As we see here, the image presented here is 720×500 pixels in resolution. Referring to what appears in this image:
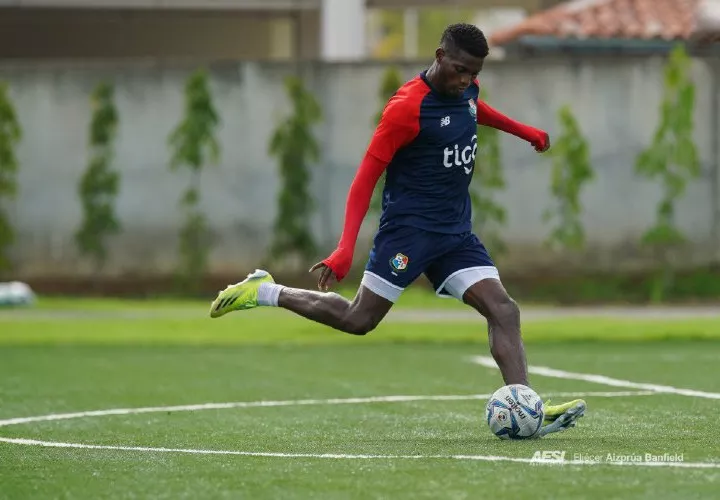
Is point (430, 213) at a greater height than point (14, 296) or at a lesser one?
greater

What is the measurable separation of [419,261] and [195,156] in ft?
49.0

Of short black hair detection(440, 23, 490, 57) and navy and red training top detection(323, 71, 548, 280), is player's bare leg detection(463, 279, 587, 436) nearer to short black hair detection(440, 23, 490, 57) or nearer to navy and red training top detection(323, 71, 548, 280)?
navy and red training top detection(323, 71, 548, 280)

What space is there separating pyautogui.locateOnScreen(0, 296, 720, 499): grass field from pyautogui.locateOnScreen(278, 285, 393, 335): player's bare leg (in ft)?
1.89

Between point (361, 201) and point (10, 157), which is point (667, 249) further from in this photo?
point (361, 201)

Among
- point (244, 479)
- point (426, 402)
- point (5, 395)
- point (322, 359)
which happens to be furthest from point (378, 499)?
point (322, 359)

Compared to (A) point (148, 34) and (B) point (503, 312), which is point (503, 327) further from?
(A) point (148, 34)

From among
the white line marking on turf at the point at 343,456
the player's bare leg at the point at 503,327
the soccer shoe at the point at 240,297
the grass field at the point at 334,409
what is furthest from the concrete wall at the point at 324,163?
the white line marking on turf at the point at 343,456

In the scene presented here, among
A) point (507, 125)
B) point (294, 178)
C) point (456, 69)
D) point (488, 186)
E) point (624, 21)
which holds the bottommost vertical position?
point (488, 186)

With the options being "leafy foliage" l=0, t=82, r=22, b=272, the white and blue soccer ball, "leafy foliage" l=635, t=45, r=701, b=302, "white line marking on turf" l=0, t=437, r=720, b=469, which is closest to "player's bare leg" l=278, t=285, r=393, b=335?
"white line marking on turf" l=0, t=437, r=720, b=469

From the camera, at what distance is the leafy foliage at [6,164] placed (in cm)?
2447

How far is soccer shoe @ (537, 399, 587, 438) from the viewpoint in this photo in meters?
9.12

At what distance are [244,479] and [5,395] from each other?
17.0 ft

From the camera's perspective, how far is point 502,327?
373 inches

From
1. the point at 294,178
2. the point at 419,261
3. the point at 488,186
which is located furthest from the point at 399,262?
the point at 294,178
